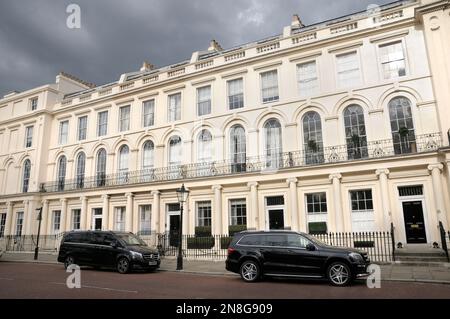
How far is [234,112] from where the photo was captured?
71.4ft

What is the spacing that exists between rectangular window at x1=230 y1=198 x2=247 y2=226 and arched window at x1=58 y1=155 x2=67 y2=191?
15665 millimetres

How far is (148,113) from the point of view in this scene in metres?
25.5

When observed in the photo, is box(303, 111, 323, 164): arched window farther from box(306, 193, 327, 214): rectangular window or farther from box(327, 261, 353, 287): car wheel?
box(327, 261, 353, 287): car wheel

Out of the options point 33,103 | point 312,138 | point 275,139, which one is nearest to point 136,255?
point 275,139

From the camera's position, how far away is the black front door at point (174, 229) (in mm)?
21555

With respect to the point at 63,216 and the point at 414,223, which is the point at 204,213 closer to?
the point at 414,223

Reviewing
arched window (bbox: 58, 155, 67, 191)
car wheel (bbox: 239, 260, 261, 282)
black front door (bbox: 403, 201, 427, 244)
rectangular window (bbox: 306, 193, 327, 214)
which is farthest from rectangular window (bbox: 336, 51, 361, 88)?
arched window (bbox: 58, 155, 67, 191)

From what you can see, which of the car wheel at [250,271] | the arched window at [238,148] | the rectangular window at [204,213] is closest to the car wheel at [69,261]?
the rectangular window at [204,213]

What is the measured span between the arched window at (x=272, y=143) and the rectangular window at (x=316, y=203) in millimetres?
2747

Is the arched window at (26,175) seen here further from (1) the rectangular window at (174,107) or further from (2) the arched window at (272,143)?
(2) the arched window at (272,143)

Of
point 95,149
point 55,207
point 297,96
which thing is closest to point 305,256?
point 297,96
